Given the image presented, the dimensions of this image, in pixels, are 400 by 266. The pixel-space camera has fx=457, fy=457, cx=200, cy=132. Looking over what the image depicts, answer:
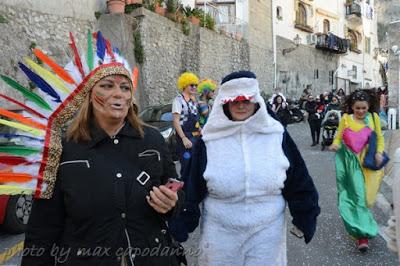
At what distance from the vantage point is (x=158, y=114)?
11977mm

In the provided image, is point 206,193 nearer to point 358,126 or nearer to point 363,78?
point 358,126

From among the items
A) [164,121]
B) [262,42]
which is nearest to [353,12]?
[262,42]

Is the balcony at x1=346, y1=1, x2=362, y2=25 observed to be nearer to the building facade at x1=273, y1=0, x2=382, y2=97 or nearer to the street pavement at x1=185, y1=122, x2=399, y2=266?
the building facade at x1=273, y1=0, x2=382, y2=97

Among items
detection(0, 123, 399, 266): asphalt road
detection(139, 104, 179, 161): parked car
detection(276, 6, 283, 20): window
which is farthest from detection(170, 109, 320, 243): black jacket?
detection(276, 6, 283, 20): window

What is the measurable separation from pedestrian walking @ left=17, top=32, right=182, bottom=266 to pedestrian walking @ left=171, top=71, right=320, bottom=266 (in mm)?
610

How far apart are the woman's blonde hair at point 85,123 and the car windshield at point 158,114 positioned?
9.18m

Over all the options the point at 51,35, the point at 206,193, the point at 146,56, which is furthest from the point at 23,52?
the point at 206,193

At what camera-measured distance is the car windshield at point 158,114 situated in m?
11.7

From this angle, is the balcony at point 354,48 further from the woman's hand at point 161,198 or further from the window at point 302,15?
the woman's hand at point 161,198

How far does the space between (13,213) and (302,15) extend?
32.6 metres

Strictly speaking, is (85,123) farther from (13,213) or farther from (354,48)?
(354,48)

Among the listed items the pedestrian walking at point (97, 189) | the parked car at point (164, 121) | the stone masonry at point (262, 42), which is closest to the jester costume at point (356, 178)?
the pedestrian walking at point (97, 189)

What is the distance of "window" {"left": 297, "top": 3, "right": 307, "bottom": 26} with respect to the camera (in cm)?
3401

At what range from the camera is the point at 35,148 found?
206 cm
